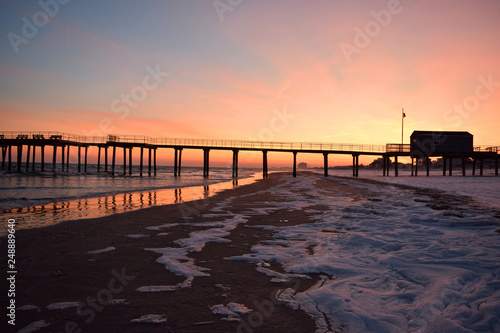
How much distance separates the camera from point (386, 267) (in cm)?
494

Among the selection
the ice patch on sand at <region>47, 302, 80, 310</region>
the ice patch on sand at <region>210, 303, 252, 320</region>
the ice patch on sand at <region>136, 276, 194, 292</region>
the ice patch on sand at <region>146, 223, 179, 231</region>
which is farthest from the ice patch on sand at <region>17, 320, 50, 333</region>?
the ice patch on sand at <region>146, 223, 179, 231</region>

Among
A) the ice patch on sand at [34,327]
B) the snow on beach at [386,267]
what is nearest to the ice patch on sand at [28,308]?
the ice patch on sand at [34,327]

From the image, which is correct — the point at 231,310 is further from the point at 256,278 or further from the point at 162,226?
the point at 162,226

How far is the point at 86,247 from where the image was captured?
20.3 feet

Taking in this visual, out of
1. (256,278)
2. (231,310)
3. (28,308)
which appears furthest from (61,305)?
(256,278)

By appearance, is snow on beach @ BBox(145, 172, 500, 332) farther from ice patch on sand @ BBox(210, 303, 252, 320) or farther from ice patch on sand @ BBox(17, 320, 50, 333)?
ice patch on sand @ BBox(17, 320, 50, 333)

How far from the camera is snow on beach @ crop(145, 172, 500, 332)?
3.26 m

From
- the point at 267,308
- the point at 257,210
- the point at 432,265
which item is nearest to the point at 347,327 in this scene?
the point at 267,308

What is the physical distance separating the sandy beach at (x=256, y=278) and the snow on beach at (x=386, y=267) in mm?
22

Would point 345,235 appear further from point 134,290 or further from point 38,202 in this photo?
point 38,202

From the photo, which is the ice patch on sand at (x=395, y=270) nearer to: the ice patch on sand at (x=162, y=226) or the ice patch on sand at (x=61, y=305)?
the ice patch on sand at (x=61, y=305)

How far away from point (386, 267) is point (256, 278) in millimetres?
Answer: 2318

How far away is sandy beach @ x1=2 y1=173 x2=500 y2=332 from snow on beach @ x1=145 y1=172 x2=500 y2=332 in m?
0.02

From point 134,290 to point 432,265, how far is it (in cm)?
484
